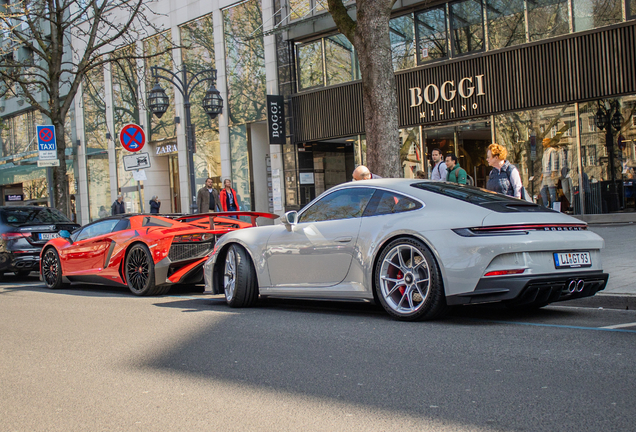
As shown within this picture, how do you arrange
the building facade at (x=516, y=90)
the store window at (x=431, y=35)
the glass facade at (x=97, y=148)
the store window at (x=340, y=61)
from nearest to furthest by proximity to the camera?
the building facade at (x=516, y=90) < the store window at (x=431, y=35) < the store window at (x=340, y=61) < the glass facade at (x=97, y=148)

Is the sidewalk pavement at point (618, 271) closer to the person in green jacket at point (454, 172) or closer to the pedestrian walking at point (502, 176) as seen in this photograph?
the pedestrian walking at point (502, 176)

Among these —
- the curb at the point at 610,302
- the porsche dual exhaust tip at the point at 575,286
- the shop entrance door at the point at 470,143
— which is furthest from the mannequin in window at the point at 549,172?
the porsche dual exhaust tip at the point at 575,286

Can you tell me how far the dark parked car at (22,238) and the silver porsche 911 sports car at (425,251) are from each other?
828 centimetres

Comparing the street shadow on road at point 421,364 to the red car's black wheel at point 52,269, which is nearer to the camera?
the street shadow on road at point 421,364

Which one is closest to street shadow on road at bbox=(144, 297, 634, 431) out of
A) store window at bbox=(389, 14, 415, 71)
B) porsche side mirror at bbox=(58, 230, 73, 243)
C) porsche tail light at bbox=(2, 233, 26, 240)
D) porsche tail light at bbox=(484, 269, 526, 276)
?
porsche tail light at bbox=(484, 269, 526, 276)

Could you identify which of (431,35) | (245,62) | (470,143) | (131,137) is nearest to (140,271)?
(131,137)

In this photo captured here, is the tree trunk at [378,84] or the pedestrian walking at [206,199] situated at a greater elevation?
the tree trunk at [378,84]

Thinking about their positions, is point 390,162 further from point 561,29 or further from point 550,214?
point 561,29

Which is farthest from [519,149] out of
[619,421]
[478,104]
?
[619,421]

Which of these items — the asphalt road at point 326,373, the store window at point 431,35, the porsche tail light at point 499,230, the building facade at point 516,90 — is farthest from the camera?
the store window at point 431,35

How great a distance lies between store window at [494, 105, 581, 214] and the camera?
1650 cm

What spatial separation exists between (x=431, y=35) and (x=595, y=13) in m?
4.62

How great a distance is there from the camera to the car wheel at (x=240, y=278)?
7.77 m

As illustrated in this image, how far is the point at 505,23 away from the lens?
1745 cm
